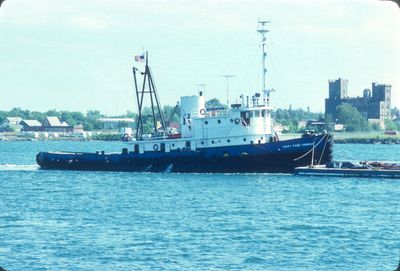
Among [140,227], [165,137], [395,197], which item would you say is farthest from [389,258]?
[165,137]

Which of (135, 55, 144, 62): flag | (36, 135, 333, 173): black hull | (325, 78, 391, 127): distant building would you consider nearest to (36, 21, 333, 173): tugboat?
(36, 135, 333, 173): black hull

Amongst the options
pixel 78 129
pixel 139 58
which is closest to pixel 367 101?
pixel 78 129

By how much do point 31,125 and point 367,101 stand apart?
7245 cm

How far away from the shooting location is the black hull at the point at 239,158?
156 feet

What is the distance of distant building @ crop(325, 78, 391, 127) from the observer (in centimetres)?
16325

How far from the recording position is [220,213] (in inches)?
1363

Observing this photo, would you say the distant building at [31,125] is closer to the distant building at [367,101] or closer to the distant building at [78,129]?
the distant building at [78,129]

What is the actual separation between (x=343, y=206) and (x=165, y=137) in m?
16.4

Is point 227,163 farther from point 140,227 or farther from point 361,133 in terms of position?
point 361,133

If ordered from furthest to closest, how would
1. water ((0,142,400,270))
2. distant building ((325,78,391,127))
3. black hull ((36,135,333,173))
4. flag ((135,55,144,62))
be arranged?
distant building ((325,78,391,127)) < flag ((135,55,144,62)) < black hull ((36,135,333,173)) < water ((0,142,400,270))

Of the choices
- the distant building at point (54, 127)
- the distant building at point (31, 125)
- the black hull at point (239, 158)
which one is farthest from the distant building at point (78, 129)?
the black hull at point (239, 158)

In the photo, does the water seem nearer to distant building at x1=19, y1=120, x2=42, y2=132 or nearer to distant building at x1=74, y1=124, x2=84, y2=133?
distant building at x1=74, y1=124, x2=84, y2=133

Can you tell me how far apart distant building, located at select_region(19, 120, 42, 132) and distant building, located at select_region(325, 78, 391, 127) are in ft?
202

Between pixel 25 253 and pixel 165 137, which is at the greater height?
pixel 165 137
